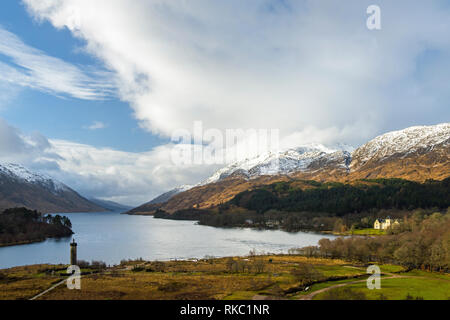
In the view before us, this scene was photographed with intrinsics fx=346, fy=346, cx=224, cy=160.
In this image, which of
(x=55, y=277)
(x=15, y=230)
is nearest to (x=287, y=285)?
(x=55, y=277)

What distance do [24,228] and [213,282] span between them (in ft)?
440

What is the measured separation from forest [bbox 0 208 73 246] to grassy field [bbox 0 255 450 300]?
76229 millimetres

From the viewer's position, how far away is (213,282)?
6825 cm

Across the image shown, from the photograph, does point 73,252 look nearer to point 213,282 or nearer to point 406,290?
point 213,282

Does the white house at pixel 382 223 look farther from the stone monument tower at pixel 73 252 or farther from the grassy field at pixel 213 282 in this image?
the stone monument tower at pixel 73 252

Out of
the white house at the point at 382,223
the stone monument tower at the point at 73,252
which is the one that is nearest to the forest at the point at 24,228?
the stone monument tower at the point at 73,252

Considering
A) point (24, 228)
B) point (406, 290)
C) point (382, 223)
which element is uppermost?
point (24, 228)

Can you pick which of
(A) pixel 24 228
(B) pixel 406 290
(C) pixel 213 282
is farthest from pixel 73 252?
(A) pixel 24 228

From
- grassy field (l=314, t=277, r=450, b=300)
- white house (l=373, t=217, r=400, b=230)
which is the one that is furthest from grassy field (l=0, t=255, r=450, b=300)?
white house (l=373, t=217, r=400, b=230)

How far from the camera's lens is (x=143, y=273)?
79938 millimetres

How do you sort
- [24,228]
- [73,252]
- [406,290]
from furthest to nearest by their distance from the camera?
[24,228], [73,252], [406,290]

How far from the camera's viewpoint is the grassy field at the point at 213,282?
2206 inches

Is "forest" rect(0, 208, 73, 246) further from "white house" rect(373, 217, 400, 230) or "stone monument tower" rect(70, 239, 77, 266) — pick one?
"white house" rect(373, 217, 400, 230)
